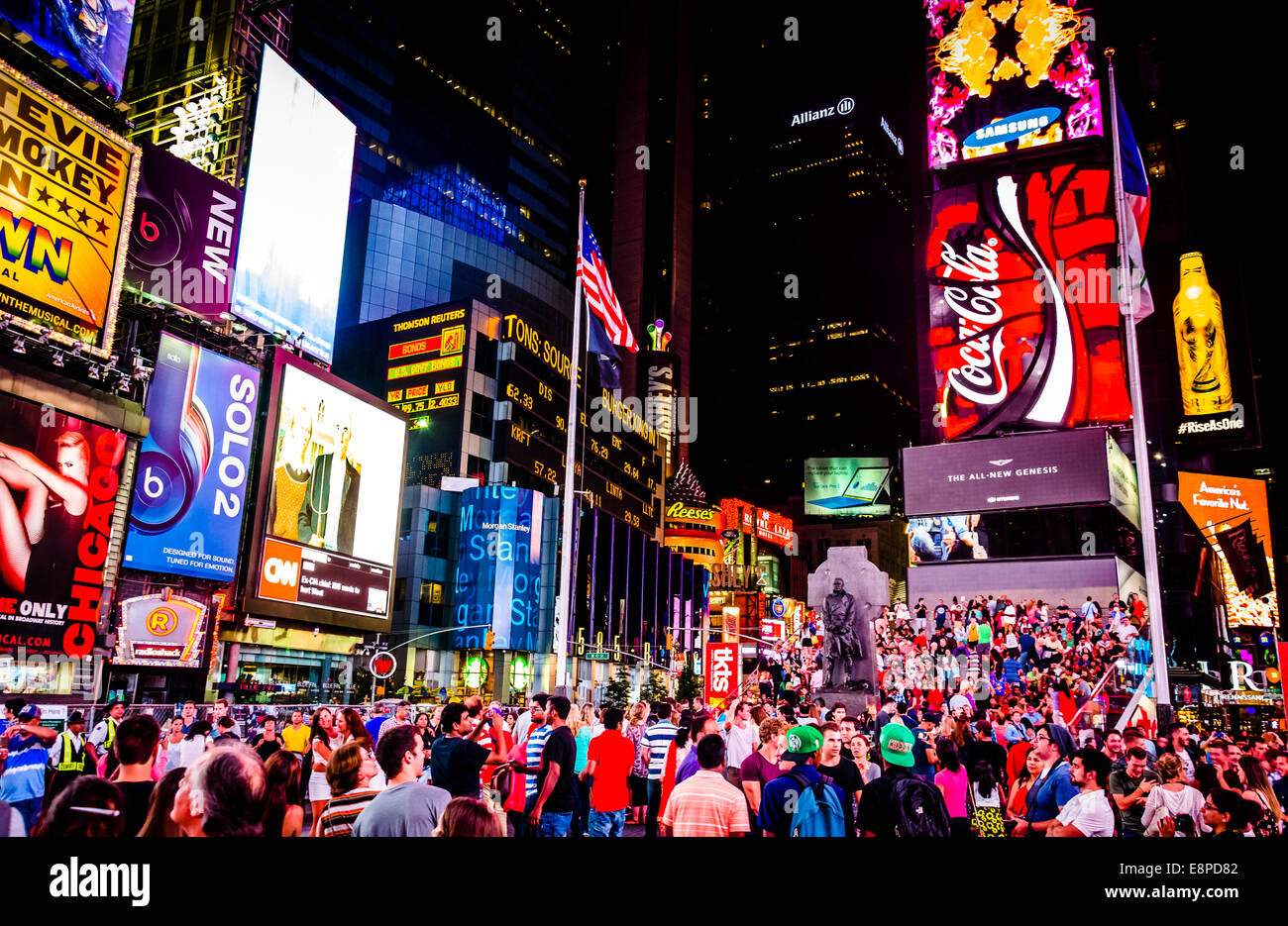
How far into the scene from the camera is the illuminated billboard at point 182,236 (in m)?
36.8

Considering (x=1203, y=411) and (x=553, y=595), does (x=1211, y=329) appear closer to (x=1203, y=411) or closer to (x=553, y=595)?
(x=1203, y=411)

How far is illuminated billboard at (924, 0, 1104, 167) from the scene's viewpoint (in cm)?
4991

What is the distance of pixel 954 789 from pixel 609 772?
12.2ft

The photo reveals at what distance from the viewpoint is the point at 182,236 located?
1489 inches

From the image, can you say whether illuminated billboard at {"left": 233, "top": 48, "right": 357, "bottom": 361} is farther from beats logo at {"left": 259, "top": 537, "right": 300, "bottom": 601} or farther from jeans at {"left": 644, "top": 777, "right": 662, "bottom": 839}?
jeans at {"left": 644, "top": 777, "right": 662, "bottom": 839}

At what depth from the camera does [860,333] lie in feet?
524

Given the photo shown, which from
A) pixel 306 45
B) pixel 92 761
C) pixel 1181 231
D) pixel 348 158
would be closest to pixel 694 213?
pixel 306 45

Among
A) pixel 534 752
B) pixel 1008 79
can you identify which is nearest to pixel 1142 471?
pixel 534 752

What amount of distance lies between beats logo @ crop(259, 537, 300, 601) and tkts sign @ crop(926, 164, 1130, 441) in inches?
1271

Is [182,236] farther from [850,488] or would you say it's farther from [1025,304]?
[850,488]

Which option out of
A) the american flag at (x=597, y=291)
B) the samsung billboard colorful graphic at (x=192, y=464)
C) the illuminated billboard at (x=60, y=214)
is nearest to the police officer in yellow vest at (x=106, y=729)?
the american flag at (x=597, y=291)

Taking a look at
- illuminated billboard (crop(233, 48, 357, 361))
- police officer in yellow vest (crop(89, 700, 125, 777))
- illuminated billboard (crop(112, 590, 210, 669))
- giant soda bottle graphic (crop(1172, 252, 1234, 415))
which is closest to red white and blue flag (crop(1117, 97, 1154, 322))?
police officer in yellow vest (crop(89, 700, 125, 777))
